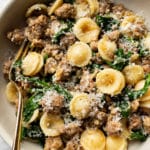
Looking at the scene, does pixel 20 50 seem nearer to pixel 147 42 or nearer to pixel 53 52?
pixel 53 52

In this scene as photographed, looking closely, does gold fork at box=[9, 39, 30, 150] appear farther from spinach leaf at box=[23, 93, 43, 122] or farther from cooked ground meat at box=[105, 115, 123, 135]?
cooked ground meat at box=[105, 115, 123, 135]

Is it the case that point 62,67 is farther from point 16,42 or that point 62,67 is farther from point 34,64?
point 16,42

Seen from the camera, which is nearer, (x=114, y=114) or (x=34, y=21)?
(x=114, y=114)

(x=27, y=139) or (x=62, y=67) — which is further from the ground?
(x=62, y=67)

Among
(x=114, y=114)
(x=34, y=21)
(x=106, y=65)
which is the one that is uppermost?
(x=34, y=21)

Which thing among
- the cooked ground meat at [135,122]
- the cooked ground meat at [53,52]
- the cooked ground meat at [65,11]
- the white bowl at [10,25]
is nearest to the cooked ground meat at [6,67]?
the white bowl at [10,25]

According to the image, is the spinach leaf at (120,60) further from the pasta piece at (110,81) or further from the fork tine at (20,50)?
the fork tine at (20,50)

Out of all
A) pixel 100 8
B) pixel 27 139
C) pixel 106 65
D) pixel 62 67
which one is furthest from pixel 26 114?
pixel 100 8
